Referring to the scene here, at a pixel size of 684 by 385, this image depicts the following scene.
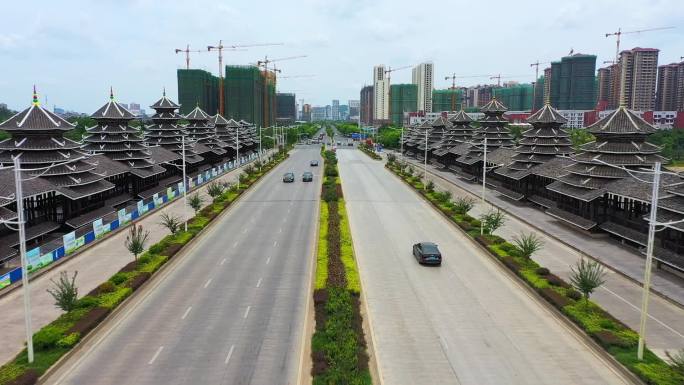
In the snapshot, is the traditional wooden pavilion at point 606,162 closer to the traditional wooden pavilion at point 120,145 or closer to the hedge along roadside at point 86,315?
the hedge along roadside at point 86,315

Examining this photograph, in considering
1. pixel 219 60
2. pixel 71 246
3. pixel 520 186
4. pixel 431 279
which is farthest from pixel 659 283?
pixel 219 60

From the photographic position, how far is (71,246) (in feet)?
126

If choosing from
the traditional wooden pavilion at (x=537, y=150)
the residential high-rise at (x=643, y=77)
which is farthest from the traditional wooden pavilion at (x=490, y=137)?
the residential high-rise at (x=643, y=77)

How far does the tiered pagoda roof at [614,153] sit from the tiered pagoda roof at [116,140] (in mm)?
45632

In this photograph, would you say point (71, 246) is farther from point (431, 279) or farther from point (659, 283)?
point (659, 283)

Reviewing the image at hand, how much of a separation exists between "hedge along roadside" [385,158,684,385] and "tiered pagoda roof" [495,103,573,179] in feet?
72.7

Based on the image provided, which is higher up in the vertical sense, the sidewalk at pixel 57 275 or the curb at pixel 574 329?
the curb at pixel 574 329

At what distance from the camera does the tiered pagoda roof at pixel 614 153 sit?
44734mm

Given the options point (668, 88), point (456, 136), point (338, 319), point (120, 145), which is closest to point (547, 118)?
point (456, 136)

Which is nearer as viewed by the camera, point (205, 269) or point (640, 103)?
point (205, 269)

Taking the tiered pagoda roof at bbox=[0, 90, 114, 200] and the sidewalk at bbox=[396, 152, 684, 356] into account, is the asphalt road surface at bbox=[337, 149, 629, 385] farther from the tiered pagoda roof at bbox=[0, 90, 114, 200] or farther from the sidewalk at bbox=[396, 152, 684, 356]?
the tiered pagoda roof at bbox=[0, 90, 114, 200]

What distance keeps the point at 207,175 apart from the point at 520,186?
47210mm

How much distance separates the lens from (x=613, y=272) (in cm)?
3400

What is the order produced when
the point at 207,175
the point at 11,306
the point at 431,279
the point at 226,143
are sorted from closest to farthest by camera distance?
the point at 11,306, the point at 431,279, the point at 207,175, the point at 226,143
